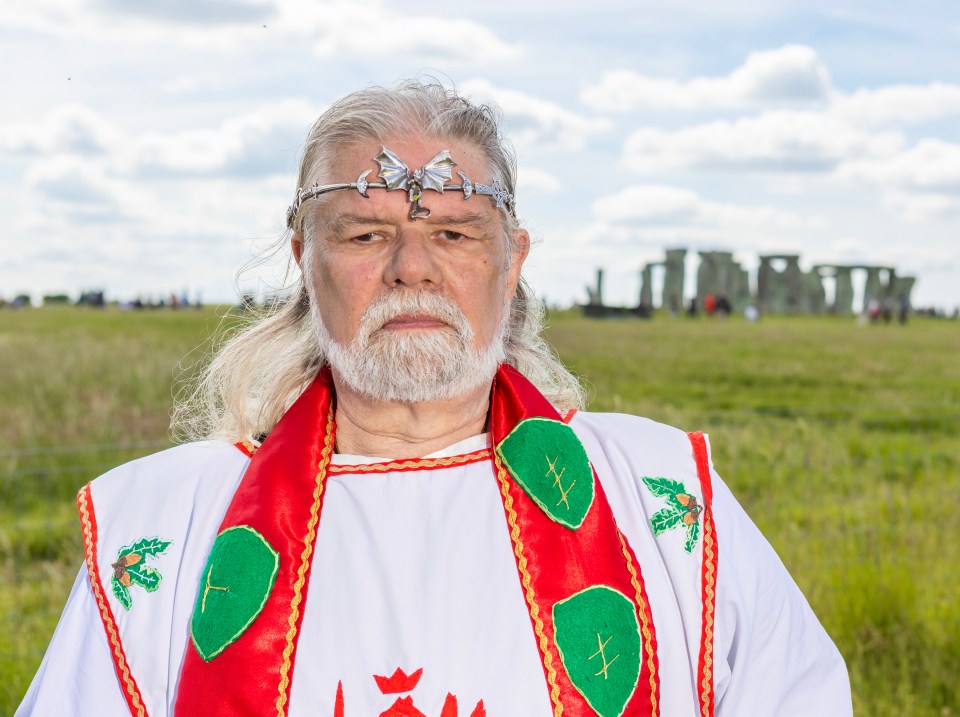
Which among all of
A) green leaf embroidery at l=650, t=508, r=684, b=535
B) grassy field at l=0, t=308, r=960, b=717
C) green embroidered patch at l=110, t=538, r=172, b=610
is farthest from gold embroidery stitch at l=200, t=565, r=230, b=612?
grassy field at l=0, t=308, r=960, b=717

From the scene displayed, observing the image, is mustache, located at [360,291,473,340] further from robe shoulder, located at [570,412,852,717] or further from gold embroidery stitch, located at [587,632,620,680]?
gold embroidery stitch, located at [587,632,620,680]

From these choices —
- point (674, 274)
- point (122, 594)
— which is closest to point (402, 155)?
point (122, 594)

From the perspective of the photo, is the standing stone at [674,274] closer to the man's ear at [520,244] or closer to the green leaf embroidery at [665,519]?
the man's ear at [520,244]

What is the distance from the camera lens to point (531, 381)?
317 centimetres

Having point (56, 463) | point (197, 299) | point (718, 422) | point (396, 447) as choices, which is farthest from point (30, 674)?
point (197, 299)

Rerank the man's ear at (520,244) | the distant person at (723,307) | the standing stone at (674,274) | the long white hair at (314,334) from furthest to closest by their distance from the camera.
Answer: the standing stone at (674,274) → the distant person at (723,307) → the man's ear at (520,244) → the long white hair at (314,334)

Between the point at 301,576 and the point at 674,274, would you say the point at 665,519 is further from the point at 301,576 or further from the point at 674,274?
the point at 674,274

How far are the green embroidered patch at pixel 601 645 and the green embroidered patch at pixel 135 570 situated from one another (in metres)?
0.97

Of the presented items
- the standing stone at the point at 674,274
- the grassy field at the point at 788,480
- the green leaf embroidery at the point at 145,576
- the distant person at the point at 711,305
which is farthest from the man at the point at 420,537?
the standing stone at the point at 674,274

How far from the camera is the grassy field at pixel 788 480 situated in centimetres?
468

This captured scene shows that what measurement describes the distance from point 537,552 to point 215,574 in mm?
763

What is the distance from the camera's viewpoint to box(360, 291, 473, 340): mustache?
2.67 m

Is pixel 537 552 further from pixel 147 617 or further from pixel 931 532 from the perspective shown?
pixel 931 532

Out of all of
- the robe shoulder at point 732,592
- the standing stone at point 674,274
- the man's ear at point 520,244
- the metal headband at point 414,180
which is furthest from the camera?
the standing stone at point 674,274
